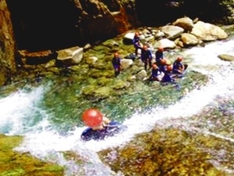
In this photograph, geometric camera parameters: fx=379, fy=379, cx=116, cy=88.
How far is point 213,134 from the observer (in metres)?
11.0

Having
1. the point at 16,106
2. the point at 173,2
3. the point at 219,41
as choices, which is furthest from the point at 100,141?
the point at 173,2

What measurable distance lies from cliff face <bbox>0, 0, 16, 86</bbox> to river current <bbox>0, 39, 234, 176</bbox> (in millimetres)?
1452

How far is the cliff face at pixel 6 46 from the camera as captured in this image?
55.9ft

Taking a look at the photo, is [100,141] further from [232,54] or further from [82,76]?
[232,54]

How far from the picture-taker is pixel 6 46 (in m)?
17.4

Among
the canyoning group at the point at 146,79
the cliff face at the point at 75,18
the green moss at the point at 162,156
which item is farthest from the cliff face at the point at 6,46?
the green moss at the point at 162,156

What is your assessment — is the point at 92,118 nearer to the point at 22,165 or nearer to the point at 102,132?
the point at 102,132

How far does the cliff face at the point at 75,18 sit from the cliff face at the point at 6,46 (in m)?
0.27

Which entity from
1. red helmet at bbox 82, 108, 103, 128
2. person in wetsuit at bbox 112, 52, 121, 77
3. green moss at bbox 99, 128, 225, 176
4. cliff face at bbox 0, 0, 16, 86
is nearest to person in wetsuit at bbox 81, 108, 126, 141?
red helmet at bbox 82, 108, 103, 128

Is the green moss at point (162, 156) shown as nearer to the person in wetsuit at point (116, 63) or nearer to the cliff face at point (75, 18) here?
the person in wetsuit at point (116, 63)

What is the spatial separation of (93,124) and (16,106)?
5229 millimetres

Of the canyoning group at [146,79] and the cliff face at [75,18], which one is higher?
the cliff face at [75,18]

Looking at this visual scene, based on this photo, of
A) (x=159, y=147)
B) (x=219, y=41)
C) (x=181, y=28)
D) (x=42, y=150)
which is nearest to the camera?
(x=159, y=147)

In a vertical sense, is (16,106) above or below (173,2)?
below
